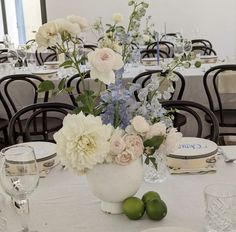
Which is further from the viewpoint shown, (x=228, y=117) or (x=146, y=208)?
(x=228, y=117)

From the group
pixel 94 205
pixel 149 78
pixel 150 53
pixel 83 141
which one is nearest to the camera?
pixel 83 141

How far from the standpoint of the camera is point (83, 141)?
3.28ft

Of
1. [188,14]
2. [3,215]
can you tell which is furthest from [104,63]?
[188,14]

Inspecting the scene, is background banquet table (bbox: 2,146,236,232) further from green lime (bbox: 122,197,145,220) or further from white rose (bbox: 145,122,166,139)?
white rose (bbox: 145,122,166,139)

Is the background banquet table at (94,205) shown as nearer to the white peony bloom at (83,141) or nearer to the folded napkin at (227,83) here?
the white peony bloom at (83,141)

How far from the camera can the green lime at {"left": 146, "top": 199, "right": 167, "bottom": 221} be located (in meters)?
1.09

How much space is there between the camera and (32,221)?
3.72ft

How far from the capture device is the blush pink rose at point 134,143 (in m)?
1.05

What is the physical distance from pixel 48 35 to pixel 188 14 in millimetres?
5951

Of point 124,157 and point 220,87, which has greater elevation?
point 124,157

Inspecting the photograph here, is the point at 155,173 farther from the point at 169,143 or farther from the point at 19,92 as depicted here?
the point at 19,92

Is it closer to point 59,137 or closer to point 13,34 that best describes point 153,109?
point 59,137

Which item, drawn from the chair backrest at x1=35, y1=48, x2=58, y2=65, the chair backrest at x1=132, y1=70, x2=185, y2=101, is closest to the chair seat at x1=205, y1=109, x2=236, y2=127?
the chair backrest at x1=132, y1=70, x2=185, y2=101

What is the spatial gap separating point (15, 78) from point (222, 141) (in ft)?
6.11
